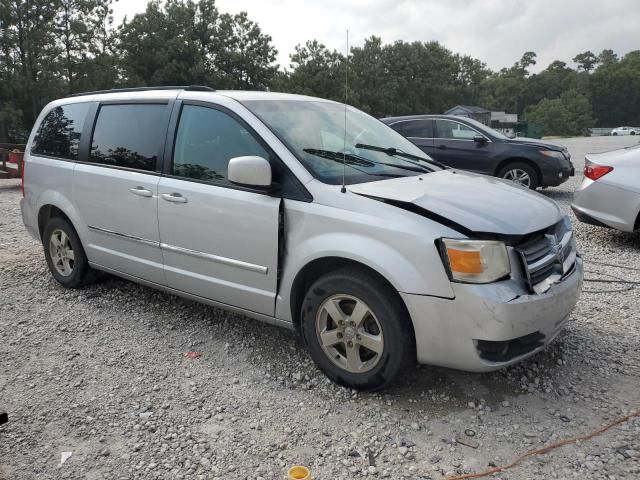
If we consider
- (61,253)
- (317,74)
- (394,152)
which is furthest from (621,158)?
(317,74)

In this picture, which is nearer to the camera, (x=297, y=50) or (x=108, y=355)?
(x=108, y=355)

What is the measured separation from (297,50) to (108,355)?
134 feet

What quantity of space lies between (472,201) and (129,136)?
266cm

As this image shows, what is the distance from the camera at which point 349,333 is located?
3064mm

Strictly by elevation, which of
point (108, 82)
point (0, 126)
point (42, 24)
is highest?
point (42, 24)

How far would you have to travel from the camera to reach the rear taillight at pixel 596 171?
6168mm

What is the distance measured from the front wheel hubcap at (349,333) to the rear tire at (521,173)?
7630mm

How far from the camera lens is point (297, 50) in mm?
41500

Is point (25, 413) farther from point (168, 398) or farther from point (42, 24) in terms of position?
point (42, 24)

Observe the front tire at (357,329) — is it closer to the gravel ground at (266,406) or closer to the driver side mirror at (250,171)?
the gravel ground at (266,406)

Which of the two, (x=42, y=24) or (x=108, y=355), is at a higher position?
(x=42, y=24)

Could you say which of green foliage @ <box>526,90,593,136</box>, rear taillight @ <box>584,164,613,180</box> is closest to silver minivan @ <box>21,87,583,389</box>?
rear taillight @ <box>584,164,613,180</box>

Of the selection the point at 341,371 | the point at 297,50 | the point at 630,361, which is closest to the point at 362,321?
the point at 341,371

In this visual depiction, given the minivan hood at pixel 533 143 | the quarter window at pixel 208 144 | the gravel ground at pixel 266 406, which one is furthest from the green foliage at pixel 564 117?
the quarter window at pixel 208 144
